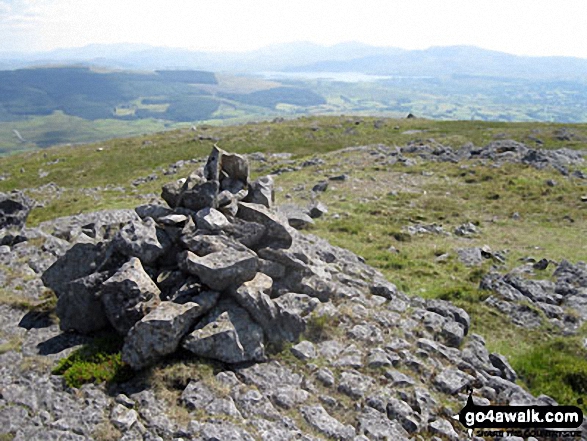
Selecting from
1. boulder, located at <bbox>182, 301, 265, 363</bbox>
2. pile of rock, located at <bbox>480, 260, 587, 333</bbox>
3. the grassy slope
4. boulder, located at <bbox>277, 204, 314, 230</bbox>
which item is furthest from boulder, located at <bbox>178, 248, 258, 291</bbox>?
boulder, located at <bbox>277, 204, 314, 230</bbox>

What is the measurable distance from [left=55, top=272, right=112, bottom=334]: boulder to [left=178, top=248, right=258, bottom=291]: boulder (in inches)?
122

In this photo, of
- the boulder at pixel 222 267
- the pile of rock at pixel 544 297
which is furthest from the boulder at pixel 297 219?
the boulder at pixel 222 267

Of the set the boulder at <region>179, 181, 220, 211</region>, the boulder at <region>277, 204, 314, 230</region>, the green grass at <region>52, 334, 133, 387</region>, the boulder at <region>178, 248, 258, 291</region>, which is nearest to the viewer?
the green grass at <region>52, 334, 133, 387</region>

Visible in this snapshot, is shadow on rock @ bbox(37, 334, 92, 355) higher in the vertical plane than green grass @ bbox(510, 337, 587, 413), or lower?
higher

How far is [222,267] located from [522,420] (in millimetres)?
10638

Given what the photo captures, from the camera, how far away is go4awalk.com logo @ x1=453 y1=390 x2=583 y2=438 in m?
12.2

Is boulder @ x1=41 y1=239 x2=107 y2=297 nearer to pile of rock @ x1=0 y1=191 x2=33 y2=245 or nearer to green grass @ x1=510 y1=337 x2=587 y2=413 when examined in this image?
pile of rock @ x1=0 y1=191 x2=33 y2=245

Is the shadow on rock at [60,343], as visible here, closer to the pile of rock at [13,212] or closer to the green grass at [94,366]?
the green grass at [94,366]

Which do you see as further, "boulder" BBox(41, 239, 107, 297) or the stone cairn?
"boulder" BBox(41, 239, 107, 297)

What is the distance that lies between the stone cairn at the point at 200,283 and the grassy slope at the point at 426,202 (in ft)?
10.8

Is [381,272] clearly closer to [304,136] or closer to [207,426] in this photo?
[207,426]

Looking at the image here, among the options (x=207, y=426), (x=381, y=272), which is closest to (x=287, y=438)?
(x=207, y=426)

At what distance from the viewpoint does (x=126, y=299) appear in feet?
43.8

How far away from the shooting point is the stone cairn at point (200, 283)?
498 inches
